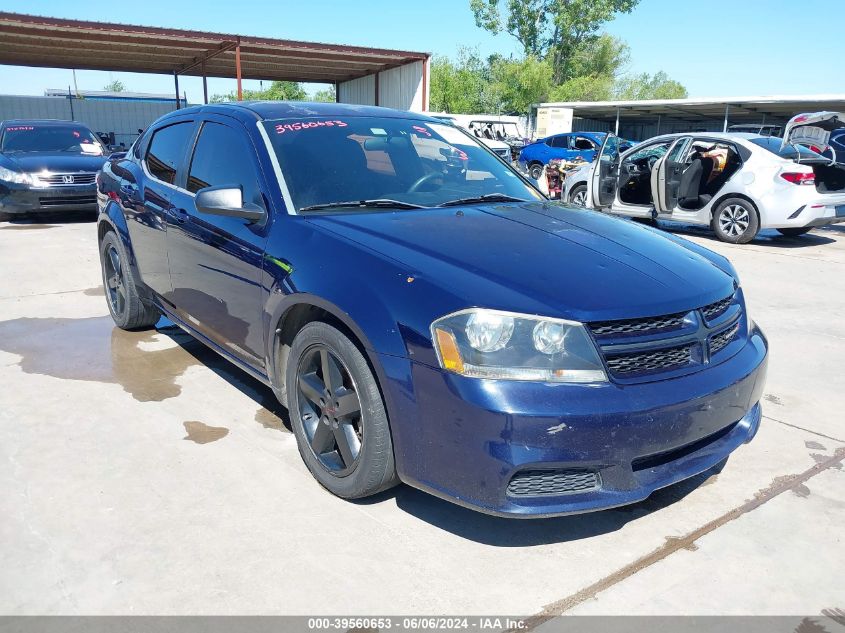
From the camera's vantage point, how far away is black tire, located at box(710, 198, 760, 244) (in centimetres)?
941

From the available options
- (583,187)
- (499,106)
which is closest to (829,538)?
(583,187)

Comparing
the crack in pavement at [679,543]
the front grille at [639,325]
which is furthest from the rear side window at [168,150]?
the crack in pavement at [679,543]

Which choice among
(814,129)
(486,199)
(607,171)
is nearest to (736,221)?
(607,171)

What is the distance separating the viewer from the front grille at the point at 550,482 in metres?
2.23

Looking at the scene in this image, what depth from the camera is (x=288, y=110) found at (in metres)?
3.61

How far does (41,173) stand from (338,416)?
32.2 ft

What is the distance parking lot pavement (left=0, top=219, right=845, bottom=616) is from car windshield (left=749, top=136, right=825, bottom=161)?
6278 mm

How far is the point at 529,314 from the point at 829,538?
5.10 feet

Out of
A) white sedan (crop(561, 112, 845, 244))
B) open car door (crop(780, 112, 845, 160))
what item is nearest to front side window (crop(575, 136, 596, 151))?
white sedan (crop(561, 112, 845, 244))

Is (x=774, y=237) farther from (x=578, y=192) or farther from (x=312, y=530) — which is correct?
(x=312, y=530)

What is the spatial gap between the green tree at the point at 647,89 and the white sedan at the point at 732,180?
57.1m

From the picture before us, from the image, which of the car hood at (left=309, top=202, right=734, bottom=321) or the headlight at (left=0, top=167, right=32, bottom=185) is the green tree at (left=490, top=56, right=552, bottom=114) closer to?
the headlight at (left=0, top=167, right=32, bottom=185)

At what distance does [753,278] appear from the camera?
7.43 metres

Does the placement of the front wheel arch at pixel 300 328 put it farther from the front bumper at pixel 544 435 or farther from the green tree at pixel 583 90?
the green tree at pixel 583 90
